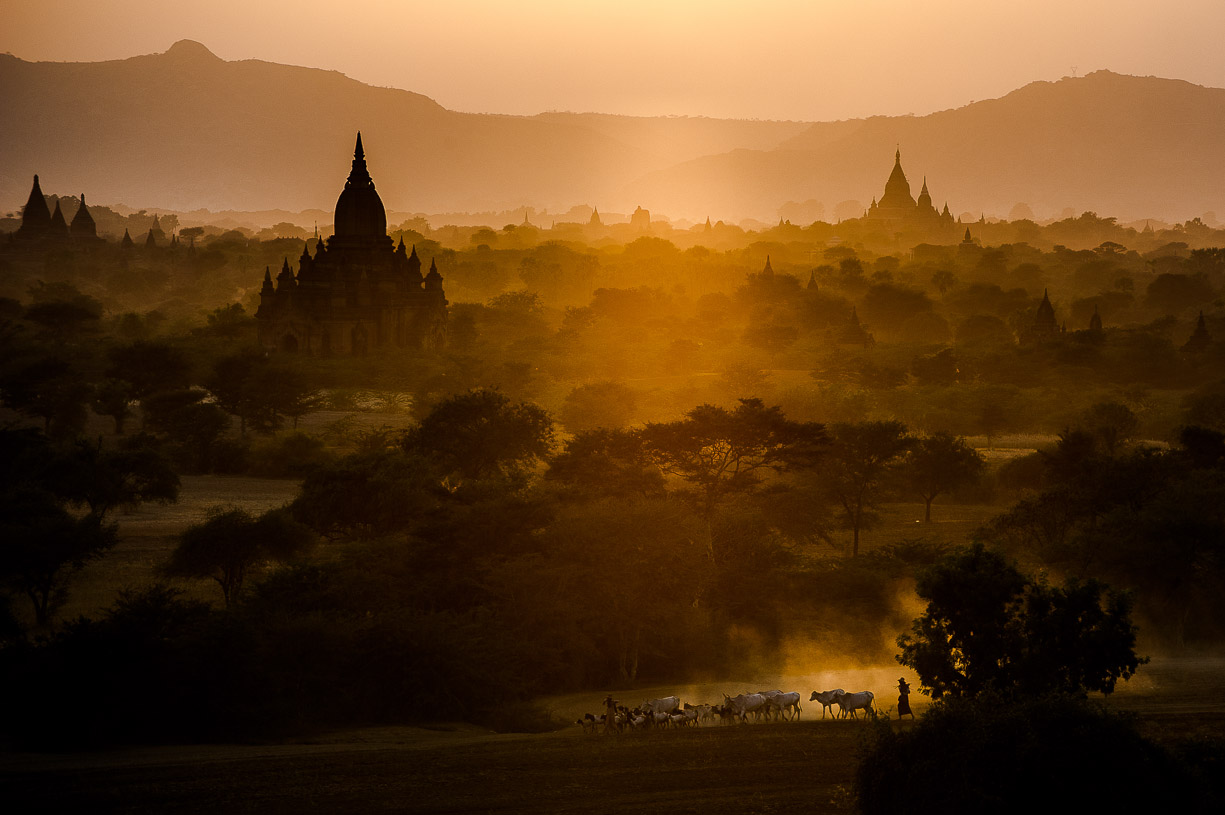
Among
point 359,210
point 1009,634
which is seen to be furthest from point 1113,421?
point 359,210

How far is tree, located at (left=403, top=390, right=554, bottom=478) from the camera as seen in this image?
35.6m

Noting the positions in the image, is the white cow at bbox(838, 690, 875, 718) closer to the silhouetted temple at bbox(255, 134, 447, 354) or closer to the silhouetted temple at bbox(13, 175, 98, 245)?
the silhouetted temple at bbox(255, 134, 447, 354)

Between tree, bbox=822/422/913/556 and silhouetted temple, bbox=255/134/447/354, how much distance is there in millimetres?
31073

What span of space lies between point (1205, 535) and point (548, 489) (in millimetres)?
13080

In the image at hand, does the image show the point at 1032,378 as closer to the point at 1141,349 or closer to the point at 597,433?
the point at 1141,349

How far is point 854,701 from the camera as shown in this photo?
65.7 feet

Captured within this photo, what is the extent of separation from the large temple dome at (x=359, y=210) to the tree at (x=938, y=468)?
109ft

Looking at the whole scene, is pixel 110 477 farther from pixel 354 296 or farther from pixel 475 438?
pixel 354 296

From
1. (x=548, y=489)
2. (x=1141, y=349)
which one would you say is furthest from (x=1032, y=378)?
(x=548, y=489)

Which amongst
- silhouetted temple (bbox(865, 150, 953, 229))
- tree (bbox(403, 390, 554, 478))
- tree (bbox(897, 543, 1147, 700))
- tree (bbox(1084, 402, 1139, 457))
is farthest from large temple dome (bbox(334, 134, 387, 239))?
silhouetted temple (bbox(865, 150, 953, 229))

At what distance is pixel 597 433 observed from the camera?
3319 centimetres

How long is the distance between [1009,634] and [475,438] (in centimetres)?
1929

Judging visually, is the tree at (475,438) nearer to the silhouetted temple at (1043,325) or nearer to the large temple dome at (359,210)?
the large temple dome at (359,210)

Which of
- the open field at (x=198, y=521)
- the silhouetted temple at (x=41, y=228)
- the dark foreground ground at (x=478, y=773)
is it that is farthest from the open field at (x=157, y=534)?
the silhouetted temple at (x=41, y=228)
